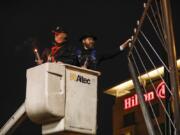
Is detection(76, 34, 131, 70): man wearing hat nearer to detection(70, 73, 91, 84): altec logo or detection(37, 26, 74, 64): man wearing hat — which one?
detection(37, 26, 74, 64): man wearing hat

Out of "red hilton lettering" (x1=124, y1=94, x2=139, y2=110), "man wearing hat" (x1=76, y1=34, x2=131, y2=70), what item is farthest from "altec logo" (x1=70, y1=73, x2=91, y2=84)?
"red hilton lettering" (x1=124, y1=94, x2=139, y2=110)

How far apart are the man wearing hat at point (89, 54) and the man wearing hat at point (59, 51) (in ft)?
0.27

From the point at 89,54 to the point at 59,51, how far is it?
28 centimetres

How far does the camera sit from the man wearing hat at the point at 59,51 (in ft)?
13.0

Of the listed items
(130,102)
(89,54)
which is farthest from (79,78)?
(130,102)

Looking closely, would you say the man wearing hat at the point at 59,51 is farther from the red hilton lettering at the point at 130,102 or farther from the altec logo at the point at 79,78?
the red hilton lettering at the point at 130,102

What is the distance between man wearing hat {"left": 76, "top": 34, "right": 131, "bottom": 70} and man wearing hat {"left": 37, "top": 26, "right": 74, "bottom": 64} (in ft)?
0.27

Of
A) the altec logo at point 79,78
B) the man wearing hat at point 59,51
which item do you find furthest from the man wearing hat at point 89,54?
the altec logo at point 79,78

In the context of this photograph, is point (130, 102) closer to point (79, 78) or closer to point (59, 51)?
point (59, 51)

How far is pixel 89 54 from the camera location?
3947 mm

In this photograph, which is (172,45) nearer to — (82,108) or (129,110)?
(82,108)

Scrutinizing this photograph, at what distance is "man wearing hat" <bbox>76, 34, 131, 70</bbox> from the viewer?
12.8 ft

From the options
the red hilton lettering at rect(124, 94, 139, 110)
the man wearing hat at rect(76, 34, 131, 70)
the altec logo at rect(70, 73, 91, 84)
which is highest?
the red hilton lettering at rect(124, 94, 139, 110)

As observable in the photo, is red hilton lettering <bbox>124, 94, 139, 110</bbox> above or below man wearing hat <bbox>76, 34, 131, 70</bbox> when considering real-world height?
above
